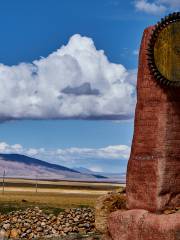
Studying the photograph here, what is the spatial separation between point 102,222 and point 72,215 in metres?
3.56

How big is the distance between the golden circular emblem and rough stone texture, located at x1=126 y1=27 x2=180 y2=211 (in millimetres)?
353

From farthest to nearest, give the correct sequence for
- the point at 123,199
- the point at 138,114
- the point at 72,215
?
the point at 72,215
the point at 123,199
the point at 138,114

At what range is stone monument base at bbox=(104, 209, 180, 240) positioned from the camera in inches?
654

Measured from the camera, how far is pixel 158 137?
1719cm

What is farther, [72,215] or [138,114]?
[72,215]

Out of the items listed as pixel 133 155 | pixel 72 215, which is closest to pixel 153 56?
pixel 133 155

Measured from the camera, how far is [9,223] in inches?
1011

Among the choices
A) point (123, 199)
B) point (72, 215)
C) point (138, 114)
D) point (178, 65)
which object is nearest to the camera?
point (178, 65)

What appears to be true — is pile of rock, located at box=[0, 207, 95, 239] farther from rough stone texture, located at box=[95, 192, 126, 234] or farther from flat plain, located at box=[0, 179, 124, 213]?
flat plain, located at box=[0, 179, 124, 213]

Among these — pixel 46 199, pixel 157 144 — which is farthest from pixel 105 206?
pixel 46 199

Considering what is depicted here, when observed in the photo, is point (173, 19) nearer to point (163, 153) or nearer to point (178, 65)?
point (178, 65)

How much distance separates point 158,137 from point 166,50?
2.27 meters

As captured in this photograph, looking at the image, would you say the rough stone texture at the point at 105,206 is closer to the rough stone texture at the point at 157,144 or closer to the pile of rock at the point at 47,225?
the pile of rock at the point at 47,225

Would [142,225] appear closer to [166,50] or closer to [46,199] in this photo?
[166,50]
